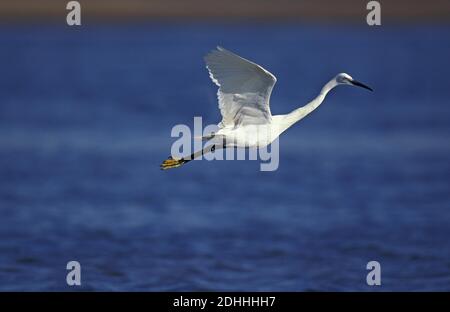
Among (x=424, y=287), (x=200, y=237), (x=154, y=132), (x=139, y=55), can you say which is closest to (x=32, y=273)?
(x=200, y=237)

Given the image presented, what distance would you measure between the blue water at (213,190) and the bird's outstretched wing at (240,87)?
296 centimetres

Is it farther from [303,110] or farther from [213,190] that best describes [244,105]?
[213,190]

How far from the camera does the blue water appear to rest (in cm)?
Result: 1359

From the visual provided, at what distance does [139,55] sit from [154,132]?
21383 millimetres

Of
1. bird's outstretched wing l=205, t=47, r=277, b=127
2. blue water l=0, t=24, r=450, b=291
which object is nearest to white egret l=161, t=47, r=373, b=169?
bird's outstretched wing l=205, t=47, r=277, b=127

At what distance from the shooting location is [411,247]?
1458cm

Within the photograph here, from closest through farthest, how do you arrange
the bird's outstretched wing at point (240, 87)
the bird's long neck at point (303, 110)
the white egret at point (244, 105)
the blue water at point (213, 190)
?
the bird's outstretched wing at point (240, 87), the white egret at point (244, 105), the bird's long neck at point (303, 110), the blue water at point (213, 190)

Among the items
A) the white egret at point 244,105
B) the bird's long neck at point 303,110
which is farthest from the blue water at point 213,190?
the bird's long neck at point 303,110

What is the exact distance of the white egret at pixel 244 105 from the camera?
33.1ft

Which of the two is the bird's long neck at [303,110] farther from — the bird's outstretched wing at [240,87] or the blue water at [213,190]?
the blue water at [213,190]

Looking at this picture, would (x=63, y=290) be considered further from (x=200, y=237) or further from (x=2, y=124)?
(x=2, y=124)

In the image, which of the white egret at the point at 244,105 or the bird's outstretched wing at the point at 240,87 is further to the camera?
the white egret at the point at 244,105

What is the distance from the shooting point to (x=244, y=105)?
417 inches

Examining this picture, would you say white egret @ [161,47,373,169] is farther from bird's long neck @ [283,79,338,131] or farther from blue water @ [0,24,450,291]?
blue water @ [0,24,450,291]
